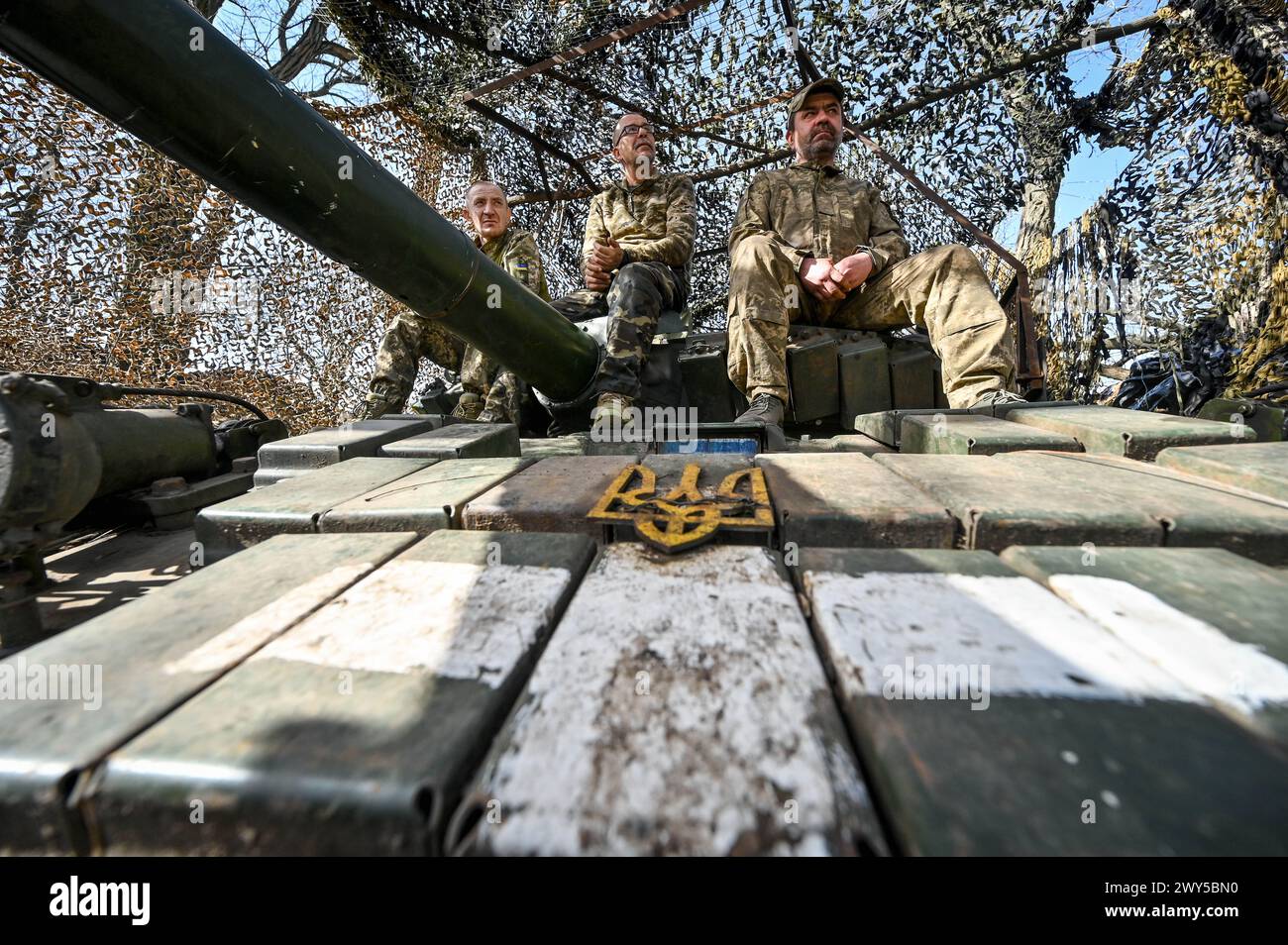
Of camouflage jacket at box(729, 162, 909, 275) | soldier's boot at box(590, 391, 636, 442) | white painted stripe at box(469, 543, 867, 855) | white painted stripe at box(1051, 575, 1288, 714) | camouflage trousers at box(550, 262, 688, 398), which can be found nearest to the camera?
white painted stripe at box(469, 543, 867, 855)

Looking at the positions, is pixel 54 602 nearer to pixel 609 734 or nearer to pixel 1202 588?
pixel 609 734

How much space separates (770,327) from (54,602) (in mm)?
2214

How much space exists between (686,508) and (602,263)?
2079 millimetres

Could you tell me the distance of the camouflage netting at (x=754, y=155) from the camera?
2.93m

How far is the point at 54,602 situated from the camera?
1223 mm

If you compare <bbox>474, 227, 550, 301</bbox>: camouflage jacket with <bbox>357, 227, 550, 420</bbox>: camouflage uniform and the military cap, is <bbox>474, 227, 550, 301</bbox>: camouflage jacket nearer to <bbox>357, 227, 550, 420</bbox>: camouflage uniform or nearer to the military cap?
<bbox>357, 227, 550, 420</bbox>: camouflage uniform

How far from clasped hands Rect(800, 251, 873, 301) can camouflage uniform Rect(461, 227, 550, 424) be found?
3.84 ft

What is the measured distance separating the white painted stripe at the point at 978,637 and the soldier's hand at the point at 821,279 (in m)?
1.82

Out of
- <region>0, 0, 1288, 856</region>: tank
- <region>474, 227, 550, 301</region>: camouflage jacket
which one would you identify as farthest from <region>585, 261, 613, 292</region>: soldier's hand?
<region>0, 0, 1288, 856</region>: tank

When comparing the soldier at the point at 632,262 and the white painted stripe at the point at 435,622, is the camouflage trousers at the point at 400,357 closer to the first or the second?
the soldier at the point at 632,262

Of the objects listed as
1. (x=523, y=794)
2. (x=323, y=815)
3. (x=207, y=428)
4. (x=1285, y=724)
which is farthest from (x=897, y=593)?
(x=207, y=428)

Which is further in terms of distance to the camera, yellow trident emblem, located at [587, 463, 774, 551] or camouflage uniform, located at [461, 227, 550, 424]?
camouflage uniform, located at [461, 227, 550, 424]

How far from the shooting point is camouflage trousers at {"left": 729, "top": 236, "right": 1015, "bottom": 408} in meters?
1.93

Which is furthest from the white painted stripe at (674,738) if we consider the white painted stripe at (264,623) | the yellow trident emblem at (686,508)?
the white painted stripe at (264,623)
